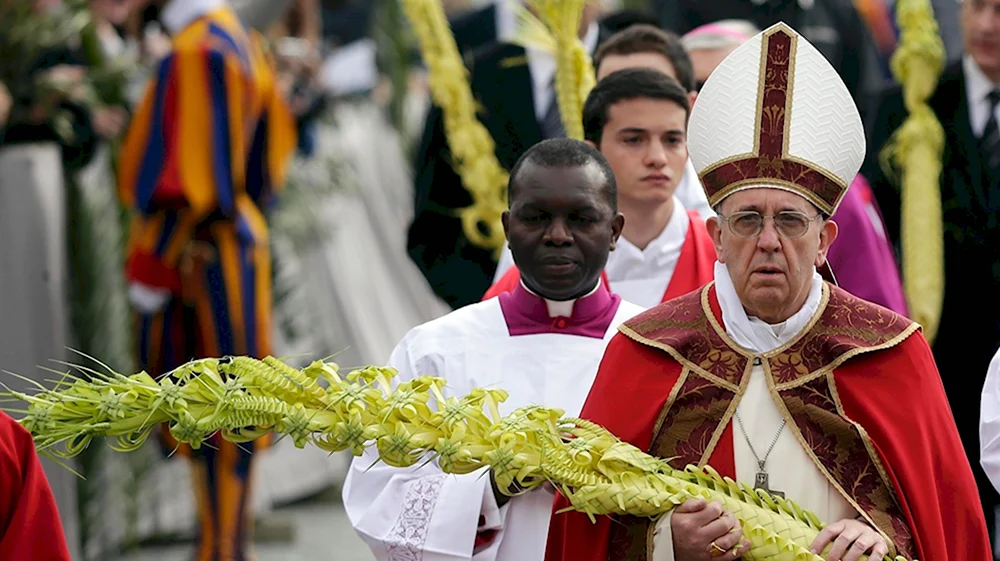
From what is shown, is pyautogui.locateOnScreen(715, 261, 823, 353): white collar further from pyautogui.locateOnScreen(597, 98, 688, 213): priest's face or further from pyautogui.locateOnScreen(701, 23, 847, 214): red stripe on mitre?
pyautogui.locateOnScreen(597, 98, 688, 213): priest's face

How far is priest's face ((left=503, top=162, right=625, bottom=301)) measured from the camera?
5652 mm

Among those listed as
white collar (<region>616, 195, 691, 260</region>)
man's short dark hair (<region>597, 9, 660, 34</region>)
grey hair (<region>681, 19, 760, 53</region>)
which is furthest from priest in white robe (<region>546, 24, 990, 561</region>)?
man's short dark hair (<region>597, 9, 660, 34</region>)

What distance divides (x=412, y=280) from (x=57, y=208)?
14.7 feet

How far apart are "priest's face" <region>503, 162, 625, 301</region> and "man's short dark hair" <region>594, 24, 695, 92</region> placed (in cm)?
158

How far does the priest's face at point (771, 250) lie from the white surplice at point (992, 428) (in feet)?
2.86

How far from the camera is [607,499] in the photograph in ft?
15.5

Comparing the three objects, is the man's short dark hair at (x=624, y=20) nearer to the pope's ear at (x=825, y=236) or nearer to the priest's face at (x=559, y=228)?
the priest's face at (x=559, y=228)

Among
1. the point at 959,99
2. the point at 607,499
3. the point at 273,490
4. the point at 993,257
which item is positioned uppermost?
the point at 959,99

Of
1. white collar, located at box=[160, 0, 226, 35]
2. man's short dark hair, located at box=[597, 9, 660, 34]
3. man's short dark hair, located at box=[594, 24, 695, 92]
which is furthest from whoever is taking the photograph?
white collar, located at box=[160, 0, 226, 35]

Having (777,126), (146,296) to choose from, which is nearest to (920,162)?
(777,126)

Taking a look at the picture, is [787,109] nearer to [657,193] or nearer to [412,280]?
[657,193]

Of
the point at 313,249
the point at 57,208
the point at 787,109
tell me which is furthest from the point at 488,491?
the point at 313,249

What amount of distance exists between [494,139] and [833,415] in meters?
A: 3.65

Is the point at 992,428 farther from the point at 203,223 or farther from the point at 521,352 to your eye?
the point at 203,223
